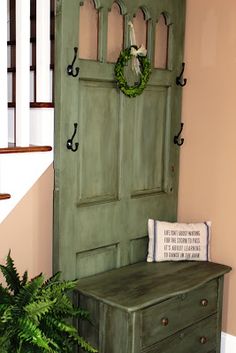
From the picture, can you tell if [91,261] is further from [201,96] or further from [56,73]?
[201,96]

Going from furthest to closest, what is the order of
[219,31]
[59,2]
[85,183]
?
[219,31]
[85,183]
[59,2]

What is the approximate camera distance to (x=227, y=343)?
308cm

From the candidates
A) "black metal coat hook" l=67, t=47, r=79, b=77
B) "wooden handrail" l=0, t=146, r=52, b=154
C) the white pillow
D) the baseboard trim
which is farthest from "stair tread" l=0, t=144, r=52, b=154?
the baseboard trim

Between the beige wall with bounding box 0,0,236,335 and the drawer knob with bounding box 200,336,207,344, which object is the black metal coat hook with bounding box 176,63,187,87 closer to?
the beige wall with bounding box 0,0,236,335

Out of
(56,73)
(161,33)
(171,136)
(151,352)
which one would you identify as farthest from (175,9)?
(151,352)

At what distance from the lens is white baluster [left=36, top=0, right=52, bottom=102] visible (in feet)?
8.12

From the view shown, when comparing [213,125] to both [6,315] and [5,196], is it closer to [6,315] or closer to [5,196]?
[5,196]

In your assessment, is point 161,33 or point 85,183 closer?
point 85,183

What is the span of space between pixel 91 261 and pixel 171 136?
3.06 feet

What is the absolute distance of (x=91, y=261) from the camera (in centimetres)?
276

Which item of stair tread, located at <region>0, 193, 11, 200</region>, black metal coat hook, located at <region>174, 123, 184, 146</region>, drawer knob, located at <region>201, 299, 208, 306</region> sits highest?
black metal coat hook, located at <region>174, 123, 184, 146</region>

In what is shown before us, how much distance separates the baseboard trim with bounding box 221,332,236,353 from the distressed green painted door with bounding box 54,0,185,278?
72 cm

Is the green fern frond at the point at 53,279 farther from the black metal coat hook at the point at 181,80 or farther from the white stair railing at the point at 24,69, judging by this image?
the black metal coat hook at the point at 181,80

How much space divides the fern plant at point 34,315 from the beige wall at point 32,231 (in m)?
0.17
